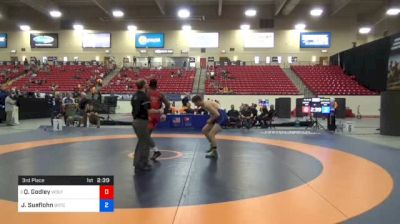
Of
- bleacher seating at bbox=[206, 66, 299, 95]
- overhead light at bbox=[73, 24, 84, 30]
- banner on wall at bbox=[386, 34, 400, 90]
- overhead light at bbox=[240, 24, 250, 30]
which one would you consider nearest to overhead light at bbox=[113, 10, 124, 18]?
overhead light at bbox=[73, 24, 84, 30]

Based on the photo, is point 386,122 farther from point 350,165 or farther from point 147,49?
point 147,49

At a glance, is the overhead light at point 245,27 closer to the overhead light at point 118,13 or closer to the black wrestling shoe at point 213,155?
the overhead light at point 118,13

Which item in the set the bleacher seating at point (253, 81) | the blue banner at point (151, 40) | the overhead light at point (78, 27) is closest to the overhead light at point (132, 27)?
the blue banner at point (151, 40)

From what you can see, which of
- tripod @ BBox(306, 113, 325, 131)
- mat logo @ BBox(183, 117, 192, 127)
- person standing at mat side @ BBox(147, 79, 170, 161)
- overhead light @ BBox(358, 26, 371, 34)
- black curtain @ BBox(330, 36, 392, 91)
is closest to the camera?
person standing at mat side @ BBox(147, 79, 170, 161)

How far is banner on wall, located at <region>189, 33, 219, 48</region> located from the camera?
37344 millimetres

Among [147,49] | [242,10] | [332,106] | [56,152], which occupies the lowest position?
[56,152]

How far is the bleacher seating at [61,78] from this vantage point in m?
32.0

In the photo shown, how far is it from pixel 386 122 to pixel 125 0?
26633 mm

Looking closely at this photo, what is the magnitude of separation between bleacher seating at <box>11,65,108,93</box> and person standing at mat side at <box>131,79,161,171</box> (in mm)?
25958

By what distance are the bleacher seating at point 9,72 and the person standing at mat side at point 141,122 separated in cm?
3127

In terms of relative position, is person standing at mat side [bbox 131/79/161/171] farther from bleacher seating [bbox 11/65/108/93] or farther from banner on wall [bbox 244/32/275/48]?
banner on wall [bbox 244/32/275/48]

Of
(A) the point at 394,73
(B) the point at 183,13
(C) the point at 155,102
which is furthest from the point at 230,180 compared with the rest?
(B) the point at 183,13

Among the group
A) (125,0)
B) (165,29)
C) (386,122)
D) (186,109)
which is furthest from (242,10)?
(386,122)

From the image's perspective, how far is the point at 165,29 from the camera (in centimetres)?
3803
